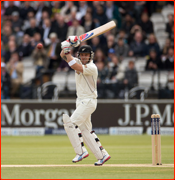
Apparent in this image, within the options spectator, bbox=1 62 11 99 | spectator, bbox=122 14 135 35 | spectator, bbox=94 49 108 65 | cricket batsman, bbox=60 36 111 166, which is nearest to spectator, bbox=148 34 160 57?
spectator, bbox=122 14 135 35

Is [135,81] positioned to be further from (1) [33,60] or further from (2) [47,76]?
(1) [33,60]

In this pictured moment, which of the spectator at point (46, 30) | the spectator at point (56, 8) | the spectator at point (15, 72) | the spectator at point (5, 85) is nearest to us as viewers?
the spectator at point (5, 85)

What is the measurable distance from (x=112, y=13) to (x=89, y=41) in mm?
1718

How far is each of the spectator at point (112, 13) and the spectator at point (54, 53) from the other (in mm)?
2393

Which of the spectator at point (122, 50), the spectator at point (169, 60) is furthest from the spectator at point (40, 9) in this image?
the spectator at point (169, 60)

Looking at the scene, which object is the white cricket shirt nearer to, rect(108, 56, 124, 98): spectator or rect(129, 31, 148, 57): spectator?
rect(108, 56, 124, 98): spectator

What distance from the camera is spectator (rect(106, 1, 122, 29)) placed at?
650 inches

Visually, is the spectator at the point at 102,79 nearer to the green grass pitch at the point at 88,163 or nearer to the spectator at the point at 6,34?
the green grass pitch at the point at 88,163

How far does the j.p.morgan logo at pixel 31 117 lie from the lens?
14.3 meters

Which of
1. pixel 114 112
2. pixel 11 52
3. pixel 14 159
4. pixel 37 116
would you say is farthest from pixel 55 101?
pixel 14 159

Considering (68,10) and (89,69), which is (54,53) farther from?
(89,69)

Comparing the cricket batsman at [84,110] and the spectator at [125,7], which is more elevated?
the spectator at [125,7]

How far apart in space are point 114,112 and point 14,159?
662cm

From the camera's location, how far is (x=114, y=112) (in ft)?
46.6
